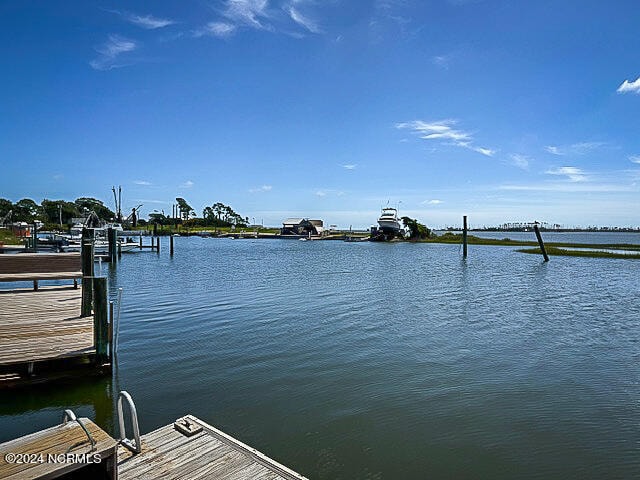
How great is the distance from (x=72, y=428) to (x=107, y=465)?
51 cm

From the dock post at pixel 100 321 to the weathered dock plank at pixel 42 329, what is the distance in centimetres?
20

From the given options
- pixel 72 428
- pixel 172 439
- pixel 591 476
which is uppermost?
pixel 72 428

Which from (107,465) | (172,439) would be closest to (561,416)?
(172,439)

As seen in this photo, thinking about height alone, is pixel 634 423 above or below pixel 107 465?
below

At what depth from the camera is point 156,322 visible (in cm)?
1573

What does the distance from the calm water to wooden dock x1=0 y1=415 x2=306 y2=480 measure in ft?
4.80

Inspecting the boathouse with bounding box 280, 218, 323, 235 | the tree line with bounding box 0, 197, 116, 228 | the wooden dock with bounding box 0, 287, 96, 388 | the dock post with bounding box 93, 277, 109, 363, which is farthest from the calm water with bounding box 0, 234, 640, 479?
the tree line with bounding box 0, 197, 116, 228

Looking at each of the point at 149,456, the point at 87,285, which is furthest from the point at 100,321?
the point at 149,456

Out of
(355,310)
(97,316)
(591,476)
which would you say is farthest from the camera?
(355,310)

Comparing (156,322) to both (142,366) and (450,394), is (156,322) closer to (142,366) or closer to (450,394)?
(142,366)

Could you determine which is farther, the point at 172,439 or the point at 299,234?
the point at 299,234

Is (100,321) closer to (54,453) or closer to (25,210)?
(54,453)

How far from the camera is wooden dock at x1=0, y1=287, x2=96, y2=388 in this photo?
8617mm

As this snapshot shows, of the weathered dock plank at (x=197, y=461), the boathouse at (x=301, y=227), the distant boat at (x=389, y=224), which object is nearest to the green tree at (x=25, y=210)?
the boathouse at (x=301, y=227)
